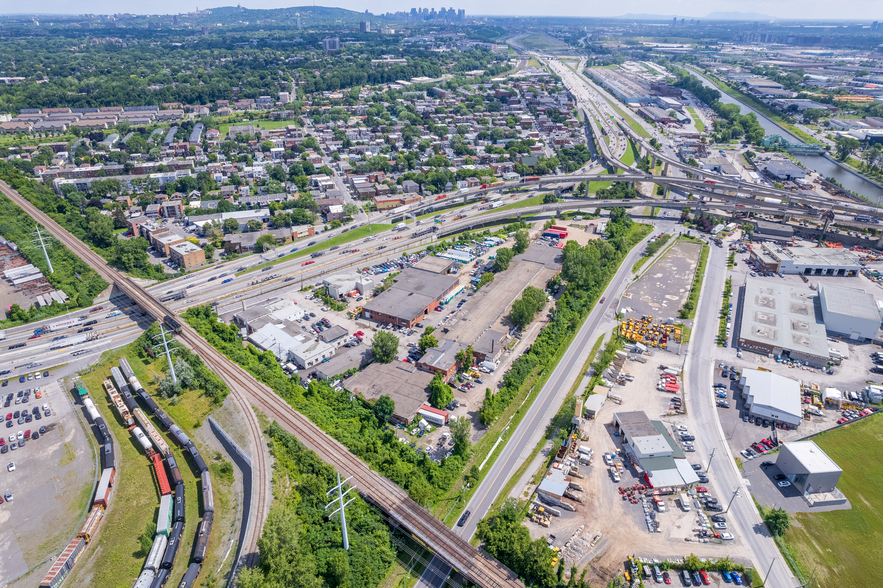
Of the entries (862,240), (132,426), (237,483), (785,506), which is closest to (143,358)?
(132,426)

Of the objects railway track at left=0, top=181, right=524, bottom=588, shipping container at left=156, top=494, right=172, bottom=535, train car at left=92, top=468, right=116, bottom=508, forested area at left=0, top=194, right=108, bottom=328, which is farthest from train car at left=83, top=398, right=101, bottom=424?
forested area at left=0, top=194, right=108, bottom=328

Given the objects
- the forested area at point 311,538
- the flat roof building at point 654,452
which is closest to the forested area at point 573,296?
the flat roof building at point 654,452

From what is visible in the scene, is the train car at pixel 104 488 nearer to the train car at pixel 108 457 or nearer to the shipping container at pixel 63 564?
the train car at pixel 108 457

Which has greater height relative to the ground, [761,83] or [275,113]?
[761,83]

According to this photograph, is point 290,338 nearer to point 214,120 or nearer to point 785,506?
point 785,506

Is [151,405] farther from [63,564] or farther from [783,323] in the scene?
[783,323]

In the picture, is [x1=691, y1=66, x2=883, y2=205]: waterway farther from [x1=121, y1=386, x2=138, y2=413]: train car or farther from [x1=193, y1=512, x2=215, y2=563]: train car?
[x1=121, y1=386, x2=138, y2=413]: train car

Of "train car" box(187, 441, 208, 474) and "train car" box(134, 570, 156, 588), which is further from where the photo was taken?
"train car" box(187, 441, 208, 474)
